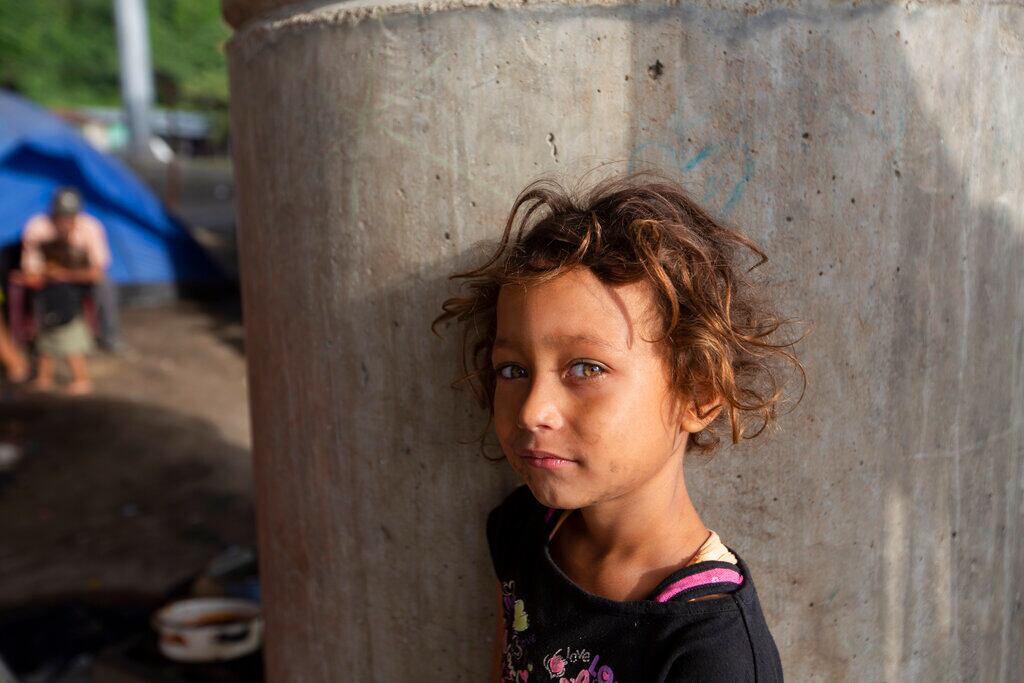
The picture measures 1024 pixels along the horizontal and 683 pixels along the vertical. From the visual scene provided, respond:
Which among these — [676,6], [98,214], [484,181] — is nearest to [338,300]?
[484,181]

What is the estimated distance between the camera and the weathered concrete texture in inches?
57.4

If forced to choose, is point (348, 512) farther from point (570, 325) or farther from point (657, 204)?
point (657, 204)

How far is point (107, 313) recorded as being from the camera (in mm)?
8703

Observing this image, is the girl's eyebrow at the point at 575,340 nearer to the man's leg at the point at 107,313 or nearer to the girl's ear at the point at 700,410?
the girl's ear at the point at 700,410

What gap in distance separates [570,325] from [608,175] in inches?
15.2

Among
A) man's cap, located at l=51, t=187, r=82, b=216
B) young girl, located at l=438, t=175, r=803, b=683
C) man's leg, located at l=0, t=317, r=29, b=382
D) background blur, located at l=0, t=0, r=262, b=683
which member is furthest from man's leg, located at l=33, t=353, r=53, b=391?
young girl, located at l=438, t=175, r=803, b=683

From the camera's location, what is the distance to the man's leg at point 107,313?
28.3 ft

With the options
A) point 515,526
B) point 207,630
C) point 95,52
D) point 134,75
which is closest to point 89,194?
point 207,630

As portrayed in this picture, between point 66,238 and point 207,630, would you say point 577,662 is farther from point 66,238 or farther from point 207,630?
point 66,238

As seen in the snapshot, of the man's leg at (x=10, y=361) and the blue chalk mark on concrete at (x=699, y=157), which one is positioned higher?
the blue chalk mark on concrete at (x=699, y=157)

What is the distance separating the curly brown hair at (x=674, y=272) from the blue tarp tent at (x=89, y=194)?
8.80 m

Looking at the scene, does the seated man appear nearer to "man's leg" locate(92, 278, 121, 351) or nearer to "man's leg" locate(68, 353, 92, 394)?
"man's leg" locate(92, 278, 121, 351)

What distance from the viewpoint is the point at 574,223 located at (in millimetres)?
1288

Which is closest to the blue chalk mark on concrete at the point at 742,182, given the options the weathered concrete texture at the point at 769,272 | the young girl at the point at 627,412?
the weathered concrete texture at the point at 769,272
